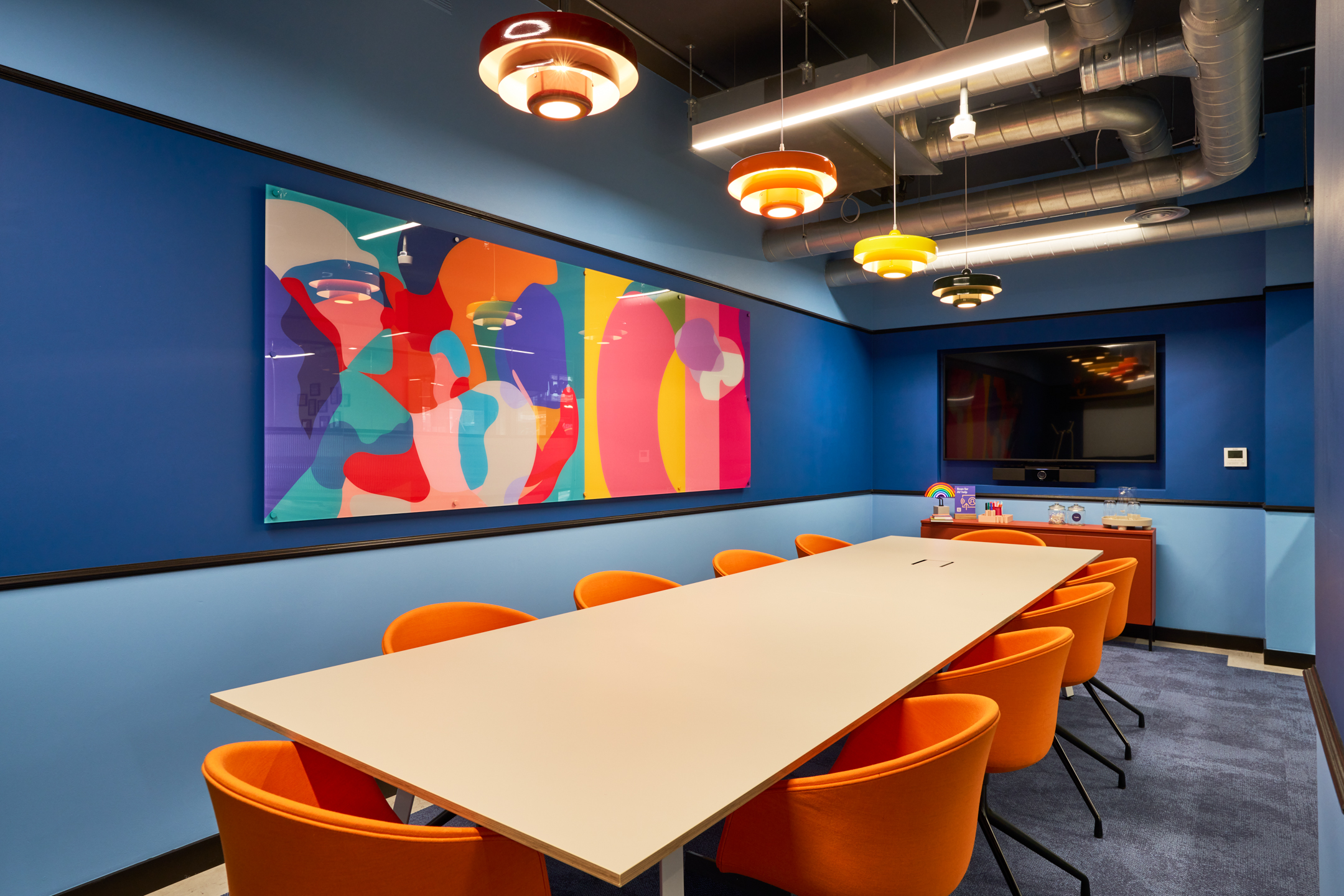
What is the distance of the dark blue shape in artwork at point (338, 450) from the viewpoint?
292 centimetres

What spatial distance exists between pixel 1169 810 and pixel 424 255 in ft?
13.1

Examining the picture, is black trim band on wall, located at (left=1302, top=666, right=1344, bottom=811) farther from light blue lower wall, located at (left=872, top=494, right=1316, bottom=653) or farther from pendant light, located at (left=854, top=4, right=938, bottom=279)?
light blue lower wall, located at (left=872, top=494, right=1316, bottom=653)

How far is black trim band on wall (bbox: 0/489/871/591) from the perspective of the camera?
2260 millimetres

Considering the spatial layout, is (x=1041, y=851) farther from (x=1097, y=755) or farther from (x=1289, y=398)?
(x=1289, y=398)

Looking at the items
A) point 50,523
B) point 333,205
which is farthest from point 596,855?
point 333,205

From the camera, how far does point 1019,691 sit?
2.01 meters

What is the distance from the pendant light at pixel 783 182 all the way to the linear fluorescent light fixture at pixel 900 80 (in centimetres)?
101

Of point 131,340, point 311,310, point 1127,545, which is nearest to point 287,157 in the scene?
point 311,310

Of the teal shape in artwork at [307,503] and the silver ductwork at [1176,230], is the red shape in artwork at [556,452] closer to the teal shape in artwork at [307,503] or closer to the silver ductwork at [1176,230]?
the teal shape in artwork at [307,503]

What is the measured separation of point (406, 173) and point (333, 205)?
0.45m

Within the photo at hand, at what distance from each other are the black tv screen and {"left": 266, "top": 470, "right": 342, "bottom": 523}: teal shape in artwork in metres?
5.69

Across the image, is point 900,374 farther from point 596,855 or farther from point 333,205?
point 596,855

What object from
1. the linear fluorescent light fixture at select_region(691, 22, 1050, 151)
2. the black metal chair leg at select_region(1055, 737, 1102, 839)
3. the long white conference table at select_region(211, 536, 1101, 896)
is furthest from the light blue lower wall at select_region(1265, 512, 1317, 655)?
the linear fluorescent light fixture at select_region(691, 22, 1050, 151)

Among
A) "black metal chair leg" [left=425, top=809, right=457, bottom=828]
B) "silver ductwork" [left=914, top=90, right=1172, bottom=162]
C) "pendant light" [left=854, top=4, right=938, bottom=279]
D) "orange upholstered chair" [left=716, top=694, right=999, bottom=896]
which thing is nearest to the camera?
"orange upholstered chair" [left=716, top=694, right=999, bottom=896]
